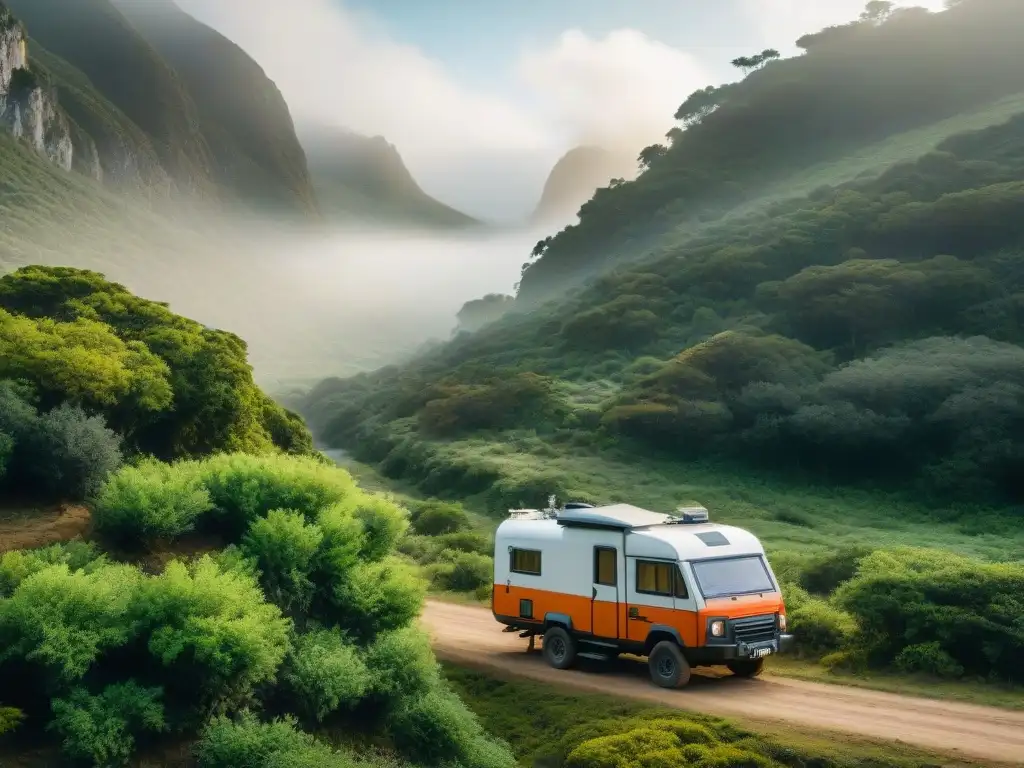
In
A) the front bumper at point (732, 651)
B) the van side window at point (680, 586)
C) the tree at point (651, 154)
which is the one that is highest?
the tree at point (651, 154)

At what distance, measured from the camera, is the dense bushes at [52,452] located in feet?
62.3

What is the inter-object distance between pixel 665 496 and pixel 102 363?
32003mm

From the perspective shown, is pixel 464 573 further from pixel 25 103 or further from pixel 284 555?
pixel 25 103

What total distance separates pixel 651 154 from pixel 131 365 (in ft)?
391

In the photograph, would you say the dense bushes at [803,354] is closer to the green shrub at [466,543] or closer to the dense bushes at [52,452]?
the green shrub at [466,543]

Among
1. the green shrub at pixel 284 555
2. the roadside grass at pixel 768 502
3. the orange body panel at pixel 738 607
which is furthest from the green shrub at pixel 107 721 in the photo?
the roadside grass at pixel 768 502

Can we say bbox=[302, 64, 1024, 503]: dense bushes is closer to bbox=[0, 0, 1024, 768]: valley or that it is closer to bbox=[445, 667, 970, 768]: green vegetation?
bbox=[0, 0, 1024, 768]: valley

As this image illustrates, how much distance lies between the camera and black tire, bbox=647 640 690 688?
1830 cm

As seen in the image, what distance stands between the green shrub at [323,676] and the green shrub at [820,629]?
10225 millimetres

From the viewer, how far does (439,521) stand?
4203 cm

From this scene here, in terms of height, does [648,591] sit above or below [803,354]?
below

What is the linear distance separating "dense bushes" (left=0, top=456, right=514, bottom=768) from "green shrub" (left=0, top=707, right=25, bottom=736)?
448 mm

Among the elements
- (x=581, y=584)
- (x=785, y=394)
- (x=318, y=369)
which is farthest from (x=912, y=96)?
(x=581, y=584)

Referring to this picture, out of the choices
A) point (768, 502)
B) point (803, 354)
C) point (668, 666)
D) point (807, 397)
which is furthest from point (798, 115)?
point (668, 666)
